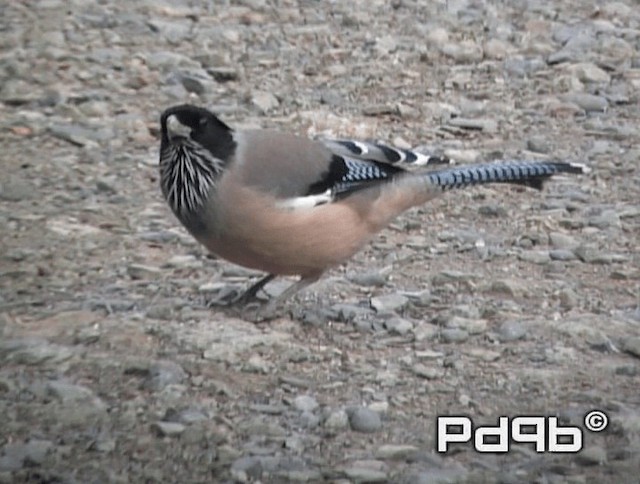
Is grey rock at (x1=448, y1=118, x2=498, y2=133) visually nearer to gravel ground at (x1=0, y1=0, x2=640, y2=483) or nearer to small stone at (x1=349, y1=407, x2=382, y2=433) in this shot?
gravel ground at (x1=0, y1=0, x2=640, y2=483)

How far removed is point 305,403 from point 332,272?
6.27ft

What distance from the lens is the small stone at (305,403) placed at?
664cm

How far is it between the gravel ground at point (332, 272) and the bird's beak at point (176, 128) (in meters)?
0.82

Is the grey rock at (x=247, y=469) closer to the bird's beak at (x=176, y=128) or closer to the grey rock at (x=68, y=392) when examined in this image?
the grey rock at (x=68, y=392)

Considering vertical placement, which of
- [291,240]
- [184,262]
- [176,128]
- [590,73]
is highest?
[590,73]

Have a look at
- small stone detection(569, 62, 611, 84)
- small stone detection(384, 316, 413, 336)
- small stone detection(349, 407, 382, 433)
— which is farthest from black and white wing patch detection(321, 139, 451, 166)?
small stone detection(569, 62, 611, 84)

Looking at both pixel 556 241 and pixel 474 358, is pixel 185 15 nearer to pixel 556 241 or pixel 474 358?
pixel 556 241

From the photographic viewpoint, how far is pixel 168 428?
6312 mm

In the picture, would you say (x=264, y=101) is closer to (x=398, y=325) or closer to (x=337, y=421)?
(x=398, y=325)

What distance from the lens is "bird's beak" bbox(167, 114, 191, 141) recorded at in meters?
7.65

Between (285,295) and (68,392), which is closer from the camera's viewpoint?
(68,392)

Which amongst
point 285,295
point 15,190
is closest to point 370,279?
point 285,295

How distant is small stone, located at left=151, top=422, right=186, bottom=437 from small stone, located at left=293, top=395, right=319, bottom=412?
531 millimetres

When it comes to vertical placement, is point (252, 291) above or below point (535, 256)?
below
